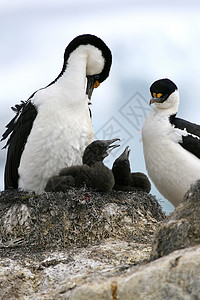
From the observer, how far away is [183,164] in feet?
22.7

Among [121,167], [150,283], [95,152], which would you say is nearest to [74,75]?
[95,152]

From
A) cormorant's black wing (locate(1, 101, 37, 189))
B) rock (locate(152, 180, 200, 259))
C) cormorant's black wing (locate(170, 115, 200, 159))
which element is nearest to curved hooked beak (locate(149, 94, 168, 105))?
cormorant's black wing (locate(170, 115, 200, 159))

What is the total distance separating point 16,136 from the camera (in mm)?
7352

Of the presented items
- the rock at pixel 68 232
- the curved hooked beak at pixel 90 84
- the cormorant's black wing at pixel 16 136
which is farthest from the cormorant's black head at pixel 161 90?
the cormorant's black wing at pixel 16 136

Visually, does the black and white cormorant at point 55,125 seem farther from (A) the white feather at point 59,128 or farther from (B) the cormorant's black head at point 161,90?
(B) the cormorant's black head at point 161,90

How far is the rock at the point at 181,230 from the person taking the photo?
3.68 m

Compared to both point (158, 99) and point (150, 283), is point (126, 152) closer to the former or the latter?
point (158, 99)

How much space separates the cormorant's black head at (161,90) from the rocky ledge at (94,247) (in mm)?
1416

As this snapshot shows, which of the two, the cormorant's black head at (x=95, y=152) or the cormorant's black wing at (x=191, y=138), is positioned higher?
the cormorant's black wing at (x=191, y=138)

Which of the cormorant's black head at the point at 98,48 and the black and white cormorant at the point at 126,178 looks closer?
the black and white cormorant at the point at 126,178

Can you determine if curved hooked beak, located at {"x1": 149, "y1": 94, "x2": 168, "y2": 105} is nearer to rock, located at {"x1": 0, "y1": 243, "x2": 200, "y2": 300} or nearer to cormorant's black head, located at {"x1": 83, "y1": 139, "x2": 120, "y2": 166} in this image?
cormorant's black head, located at {"x1": 83, "y1": 139, "x2": 120, "y2": 166}

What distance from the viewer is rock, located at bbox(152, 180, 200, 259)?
3678mm

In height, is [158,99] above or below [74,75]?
below

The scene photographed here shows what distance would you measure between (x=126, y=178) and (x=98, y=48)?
2049 millimetres
